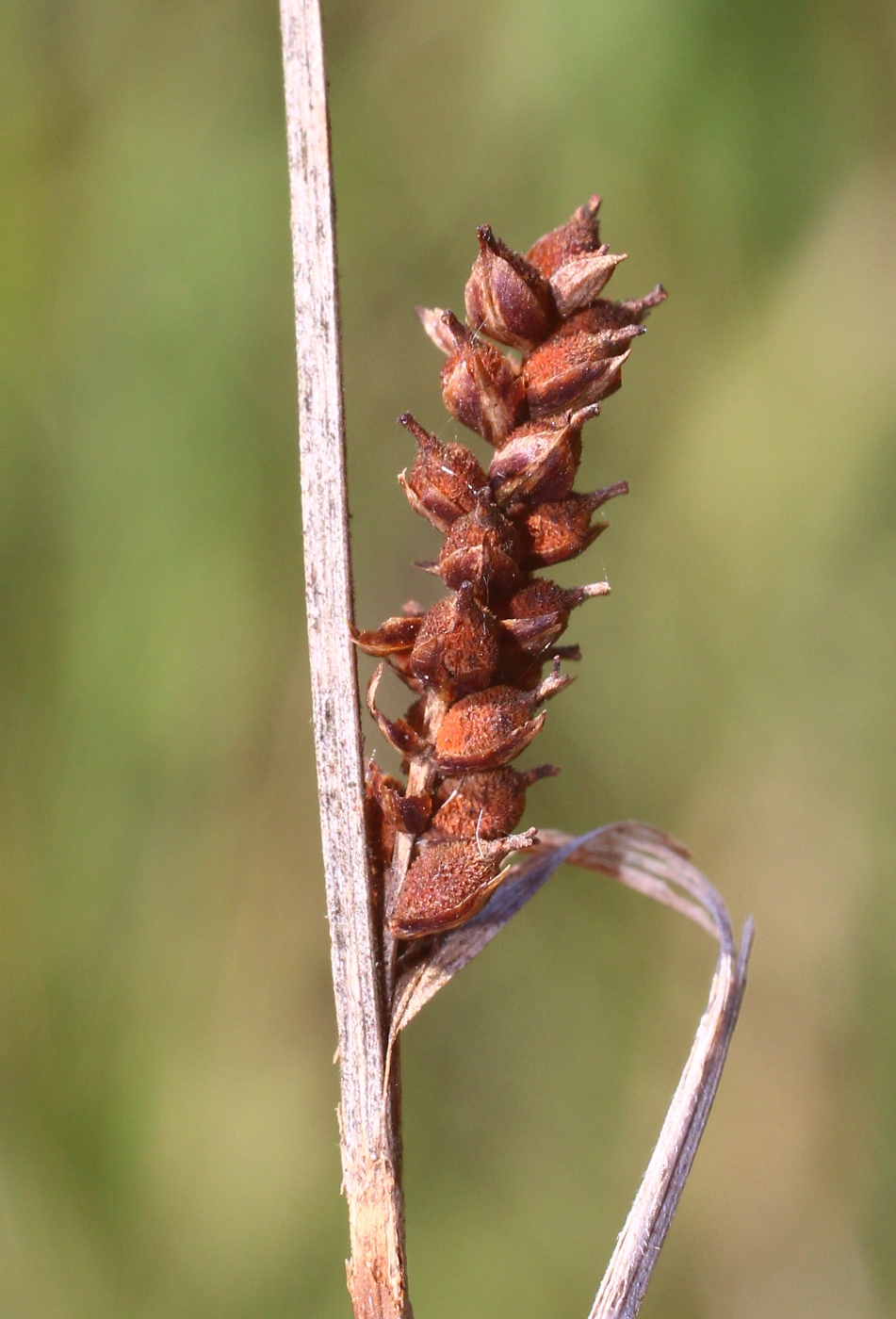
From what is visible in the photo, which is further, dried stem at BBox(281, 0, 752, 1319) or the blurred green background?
A: the blurred green background

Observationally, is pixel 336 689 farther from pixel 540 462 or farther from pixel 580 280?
pixel 580 280

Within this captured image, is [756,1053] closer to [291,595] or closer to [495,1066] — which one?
[495,1066]

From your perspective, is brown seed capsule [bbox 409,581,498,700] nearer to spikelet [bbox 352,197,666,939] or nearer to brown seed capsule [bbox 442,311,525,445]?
spikelet [bbox 352,197,666,939]

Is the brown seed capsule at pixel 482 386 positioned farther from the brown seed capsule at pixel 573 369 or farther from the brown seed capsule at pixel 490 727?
the brown seed capsule at pixel 490 727

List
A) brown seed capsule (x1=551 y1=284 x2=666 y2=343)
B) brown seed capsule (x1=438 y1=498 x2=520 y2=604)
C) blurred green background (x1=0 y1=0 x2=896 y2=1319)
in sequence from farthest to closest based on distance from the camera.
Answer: blurred green background (x1=0 y1=0 x2=896 y2=1319), brown seed capsule (x1=551 y1=284 x2=666 y2=343), brown seed capsule (x1=438 y1=498 x2=520 y2=604)

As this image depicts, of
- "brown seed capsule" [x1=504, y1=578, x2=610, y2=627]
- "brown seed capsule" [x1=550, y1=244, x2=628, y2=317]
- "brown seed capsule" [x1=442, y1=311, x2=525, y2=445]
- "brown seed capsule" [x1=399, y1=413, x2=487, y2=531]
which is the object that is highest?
"brown seed capsule" [x1=550, y1=244, x2=628, y2=317]

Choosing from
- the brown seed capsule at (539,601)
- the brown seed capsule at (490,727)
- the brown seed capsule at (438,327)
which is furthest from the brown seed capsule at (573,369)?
the brown seed capsule at (490,727)

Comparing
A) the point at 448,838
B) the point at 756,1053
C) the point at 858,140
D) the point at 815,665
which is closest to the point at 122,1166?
the point at 756,1053

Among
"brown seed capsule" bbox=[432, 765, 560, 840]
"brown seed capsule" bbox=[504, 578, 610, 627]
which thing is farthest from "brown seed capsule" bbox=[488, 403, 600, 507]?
"brown seed capsule" bbox=[432, 765, 560, 840]
